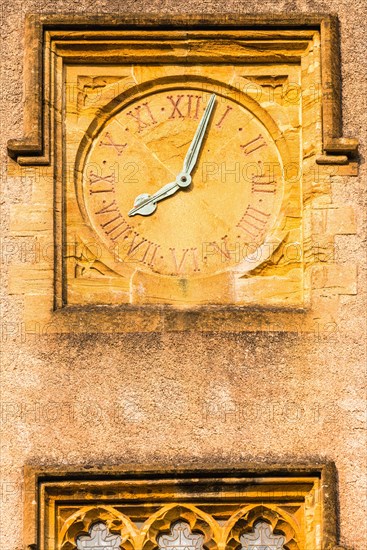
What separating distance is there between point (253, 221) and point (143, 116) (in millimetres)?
1089

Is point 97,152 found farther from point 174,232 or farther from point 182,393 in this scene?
point 182,393

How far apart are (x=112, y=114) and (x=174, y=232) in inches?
38.6

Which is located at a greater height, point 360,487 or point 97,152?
point 97,152

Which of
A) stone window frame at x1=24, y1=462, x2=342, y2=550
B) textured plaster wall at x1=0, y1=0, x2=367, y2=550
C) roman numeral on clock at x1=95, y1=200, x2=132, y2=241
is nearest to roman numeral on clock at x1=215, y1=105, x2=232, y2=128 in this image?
roman numeral on clock at x1=95, y1=200, x2=132, y2=241

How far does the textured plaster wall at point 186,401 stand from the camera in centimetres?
1716

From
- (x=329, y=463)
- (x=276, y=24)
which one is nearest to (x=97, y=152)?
(x=276, y=24)

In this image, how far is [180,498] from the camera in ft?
56.2

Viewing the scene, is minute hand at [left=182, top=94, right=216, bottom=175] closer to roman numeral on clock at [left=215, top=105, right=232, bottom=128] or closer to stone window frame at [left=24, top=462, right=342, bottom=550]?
roman numeral on clock at [left=215, top=105, right=232, bottom=128]

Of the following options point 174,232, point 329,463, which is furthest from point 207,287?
point 329,463

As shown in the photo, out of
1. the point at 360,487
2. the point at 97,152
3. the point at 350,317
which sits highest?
the point at 97,152

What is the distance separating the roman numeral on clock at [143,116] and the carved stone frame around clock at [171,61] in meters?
0.37

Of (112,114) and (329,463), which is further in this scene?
(112,114)

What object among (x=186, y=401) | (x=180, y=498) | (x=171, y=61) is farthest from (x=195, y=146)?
(x=180, y=498)

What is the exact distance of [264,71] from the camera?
60.0ft
